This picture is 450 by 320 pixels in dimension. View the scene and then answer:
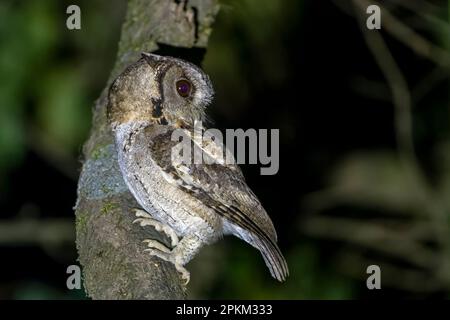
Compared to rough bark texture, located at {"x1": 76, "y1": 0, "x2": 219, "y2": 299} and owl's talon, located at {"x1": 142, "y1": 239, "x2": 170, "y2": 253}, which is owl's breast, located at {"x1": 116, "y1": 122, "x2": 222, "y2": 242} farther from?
owl's talon, located at {"x1": 142, "y1": 239, "x2": 170, "y2": 253}

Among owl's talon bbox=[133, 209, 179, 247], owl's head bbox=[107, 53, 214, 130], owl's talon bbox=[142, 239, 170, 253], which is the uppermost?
owl's head bbox=[107, 53, 214, 130]

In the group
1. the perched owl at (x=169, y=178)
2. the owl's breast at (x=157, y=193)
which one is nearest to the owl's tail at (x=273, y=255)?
the perched owl at (x=169, y=178)

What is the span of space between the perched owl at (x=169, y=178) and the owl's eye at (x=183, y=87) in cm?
4

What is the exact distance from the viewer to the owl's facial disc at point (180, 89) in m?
3.92

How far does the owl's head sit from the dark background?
1.74m

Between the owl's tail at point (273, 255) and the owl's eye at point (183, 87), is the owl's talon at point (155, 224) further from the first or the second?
the owl's eye at point (183, 87)

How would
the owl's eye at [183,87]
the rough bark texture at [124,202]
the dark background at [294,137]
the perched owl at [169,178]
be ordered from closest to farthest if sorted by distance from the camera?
the rough bark texture at [124,202] → the perched owl at [169,178] → the owl's eye at [183,87] → the dark background at [294,137]

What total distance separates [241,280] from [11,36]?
266 centimetres

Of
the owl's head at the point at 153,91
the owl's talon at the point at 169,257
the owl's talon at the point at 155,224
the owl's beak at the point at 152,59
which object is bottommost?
the owl's talon at the point at 169,257

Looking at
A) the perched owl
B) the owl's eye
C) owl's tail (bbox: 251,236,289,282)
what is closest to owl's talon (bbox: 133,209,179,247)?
the perched owl

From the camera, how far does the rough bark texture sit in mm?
3109

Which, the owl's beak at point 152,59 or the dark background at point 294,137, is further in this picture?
the dark background at point 294,137

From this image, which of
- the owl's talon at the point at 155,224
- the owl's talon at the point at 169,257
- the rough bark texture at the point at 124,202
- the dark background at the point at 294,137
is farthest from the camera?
the dark background at the point at 294,137
